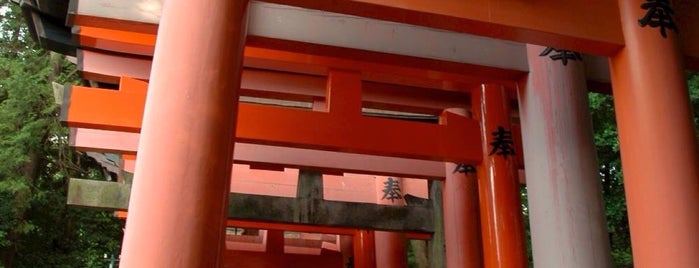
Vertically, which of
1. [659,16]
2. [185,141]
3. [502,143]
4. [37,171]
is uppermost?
[37,171]

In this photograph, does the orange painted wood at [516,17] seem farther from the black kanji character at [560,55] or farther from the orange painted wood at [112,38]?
the orange painted wood at [112,38]

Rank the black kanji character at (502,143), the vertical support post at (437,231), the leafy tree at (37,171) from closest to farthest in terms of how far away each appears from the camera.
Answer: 1. the black kanji character at (502,143)
2. the vertical support post at (437,231)
3. the leafy tree at (37,171)

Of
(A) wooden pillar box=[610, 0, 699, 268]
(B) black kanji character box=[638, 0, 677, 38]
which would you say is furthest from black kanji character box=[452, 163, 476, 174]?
(B) black kanji character box=[638, 0, 677, 38]

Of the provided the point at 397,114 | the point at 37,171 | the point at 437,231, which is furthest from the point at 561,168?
the point at 37,171

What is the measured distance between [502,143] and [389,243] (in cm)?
428

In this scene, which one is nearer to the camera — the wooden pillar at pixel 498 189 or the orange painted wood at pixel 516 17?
the orange painted wood at pixel 516 17

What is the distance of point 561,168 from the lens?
450 centimetres

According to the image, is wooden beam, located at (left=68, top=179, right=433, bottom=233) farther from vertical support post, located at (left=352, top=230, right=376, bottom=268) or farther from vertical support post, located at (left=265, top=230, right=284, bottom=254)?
vertical support post, located at (left=265, top=230, right=284, bottom=254)

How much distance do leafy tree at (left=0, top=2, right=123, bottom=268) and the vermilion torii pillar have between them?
1010 centimetres

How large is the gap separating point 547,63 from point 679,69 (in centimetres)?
122

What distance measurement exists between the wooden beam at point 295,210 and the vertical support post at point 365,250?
2908 mm

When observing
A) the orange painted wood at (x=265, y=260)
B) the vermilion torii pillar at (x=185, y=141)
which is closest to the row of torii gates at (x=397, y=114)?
the vermilion torii pillar at (x=185, y=141)

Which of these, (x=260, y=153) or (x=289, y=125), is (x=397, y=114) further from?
(x=289, y=125)

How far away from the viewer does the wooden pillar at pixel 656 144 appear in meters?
3.28
